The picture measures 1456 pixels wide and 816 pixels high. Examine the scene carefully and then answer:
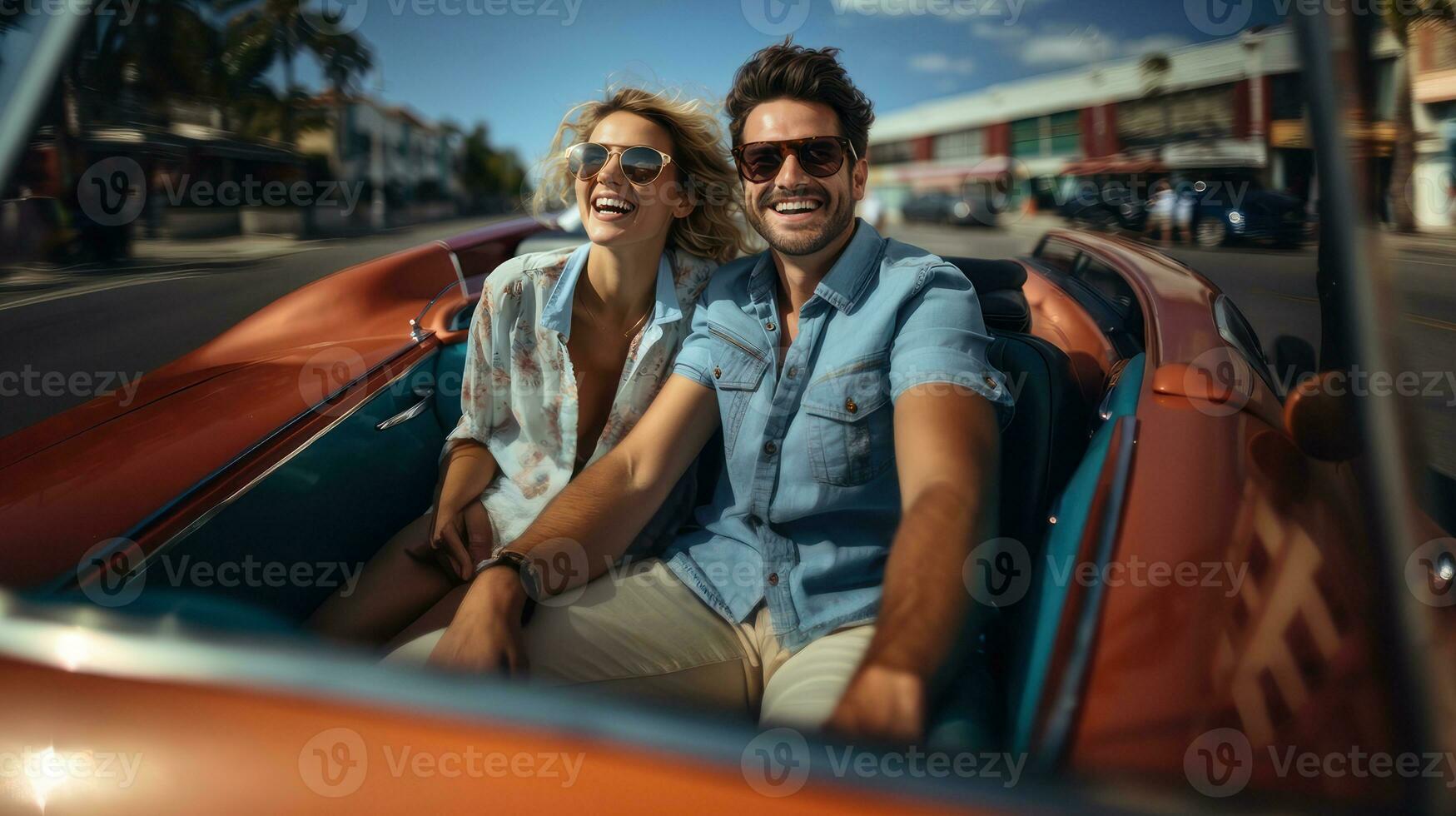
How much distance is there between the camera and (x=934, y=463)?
1.40 meters

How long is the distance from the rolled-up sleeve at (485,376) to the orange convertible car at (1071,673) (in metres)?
0.81

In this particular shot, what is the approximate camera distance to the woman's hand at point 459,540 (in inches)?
76.7

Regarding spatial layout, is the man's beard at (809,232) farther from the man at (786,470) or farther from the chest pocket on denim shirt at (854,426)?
the chest pocket on denim shirt at (854,426)

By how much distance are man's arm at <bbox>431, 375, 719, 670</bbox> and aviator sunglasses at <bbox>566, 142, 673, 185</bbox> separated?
49 centimetres

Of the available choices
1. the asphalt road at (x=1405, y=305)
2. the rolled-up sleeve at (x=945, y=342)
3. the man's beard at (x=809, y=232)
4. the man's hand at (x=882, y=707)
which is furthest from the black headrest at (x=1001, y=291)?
the man's hand at (x=882, y=707)

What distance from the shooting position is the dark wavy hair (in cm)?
134

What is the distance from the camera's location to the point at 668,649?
156 centimetres

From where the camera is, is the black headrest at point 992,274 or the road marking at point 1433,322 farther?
the black headrest at point 992,274

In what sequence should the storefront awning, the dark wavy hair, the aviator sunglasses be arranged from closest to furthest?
the storefront awning < the dark wavy hair < the aviator sunglasses

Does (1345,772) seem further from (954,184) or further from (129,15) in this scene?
(129,15)

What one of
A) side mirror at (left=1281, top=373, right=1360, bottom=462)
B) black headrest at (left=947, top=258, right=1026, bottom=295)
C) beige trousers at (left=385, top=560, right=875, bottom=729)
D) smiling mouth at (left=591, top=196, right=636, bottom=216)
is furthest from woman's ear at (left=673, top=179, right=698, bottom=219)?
side mirror at (left=1281, top=373, right=1360, bottom=462)

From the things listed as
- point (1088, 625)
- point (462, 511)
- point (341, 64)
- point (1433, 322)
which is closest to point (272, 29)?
point (341, 64)

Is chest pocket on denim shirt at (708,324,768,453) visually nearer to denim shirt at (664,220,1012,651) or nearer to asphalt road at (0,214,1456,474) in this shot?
denim shirt at (664,220,1012,651)

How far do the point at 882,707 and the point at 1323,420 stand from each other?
1.97 ft
